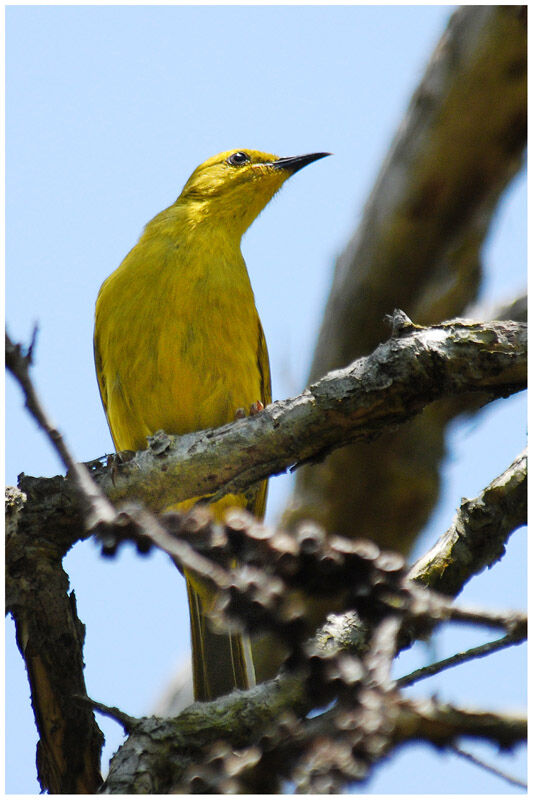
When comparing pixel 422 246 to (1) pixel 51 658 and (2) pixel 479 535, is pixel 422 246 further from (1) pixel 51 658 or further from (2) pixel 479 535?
(1) pixel 51 658

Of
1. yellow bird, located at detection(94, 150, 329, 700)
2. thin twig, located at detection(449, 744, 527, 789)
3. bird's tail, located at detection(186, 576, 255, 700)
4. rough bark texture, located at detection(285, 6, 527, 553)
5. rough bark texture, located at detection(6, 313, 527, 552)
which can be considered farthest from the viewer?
rough bark texture, located at detection(285, 6, 527, 553)

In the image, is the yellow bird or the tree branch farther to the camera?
the yellow bird

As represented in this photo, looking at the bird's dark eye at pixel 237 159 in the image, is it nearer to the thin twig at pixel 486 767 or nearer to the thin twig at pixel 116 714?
the thin twig at pixel 116 714

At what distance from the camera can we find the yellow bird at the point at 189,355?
535cm

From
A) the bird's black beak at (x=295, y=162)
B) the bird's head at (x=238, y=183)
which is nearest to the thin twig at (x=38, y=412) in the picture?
the bird's head at (x=238, y=183)

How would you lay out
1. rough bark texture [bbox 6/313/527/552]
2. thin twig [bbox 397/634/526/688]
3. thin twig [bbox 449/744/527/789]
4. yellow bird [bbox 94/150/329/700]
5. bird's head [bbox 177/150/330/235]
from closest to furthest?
thin twig [bbox 449/744/527/789] → thin twig [bbox 397/634/526/688] → rough bark texture [bbox 6/313/527/552] → yellow bird [bbox 94/150/329/700] → bird's head [bbox 177/150/330/235]

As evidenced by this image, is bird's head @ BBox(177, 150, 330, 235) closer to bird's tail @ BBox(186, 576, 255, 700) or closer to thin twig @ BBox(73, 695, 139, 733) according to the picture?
bird's tail @ BBox(186, 576, 255, 700)

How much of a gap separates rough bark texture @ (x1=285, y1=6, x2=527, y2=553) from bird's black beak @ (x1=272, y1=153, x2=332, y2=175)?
2.84 feet

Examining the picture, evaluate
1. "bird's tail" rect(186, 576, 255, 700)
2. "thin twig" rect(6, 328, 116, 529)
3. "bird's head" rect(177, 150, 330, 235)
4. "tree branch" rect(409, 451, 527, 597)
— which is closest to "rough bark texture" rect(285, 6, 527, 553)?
"bird's head" rect(177, 150, 330, 235)

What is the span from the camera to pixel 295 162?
7367 millimetres

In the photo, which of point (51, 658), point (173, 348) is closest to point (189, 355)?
point (173, 348)

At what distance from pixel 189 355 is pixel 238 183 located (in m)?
2.35

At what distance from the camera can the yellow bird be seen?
535 centimetres

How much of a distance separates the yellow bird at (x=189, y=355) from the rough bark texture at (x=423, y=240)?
2337 mm
